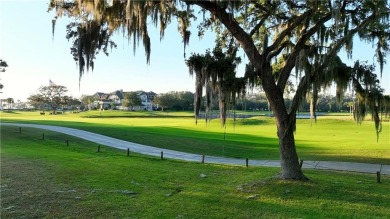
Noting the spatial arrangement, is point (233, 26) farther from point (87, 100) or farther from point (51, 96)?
point (87, 100)

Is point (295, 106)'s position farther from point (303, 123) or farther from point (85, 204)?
point (303, 123)

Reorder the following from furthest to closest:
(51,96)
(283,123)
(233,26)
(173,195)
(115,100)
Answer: (115,100)
(51,96)
(283,123)
(233,26)
(173,195)

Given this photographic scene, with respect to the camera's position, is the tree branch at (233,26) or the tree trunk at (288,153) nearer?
the tree branch at (233,26)

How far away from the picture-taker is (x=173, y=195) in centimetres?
1019

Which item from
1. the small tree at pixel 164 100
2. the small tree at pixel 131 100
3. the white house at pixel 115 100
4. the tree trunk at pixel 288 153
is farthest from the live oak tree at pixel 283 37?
the white house at pixel 115 100

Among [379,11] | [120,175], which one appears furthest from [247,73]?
[120,175]

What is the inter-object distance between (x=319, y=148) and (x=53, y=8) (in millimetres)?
23810

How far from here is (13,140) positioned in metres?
26.4

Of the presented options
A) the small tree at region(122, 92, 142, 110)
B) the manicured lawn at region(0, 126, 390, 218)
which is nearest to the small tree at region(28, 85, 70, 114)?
the small tree at region(122, 92, 142, 110)

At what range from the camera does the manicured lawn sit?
8398 millimetres

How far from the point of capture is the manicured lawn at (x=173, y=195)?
8398mm

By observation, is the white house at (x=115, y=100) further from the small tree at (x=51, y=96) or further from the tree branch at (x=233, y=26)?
the tree branch at (x=233, y=26)

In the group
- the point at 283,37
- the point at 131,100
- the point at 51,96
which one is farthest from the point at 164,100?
the point at 283,37

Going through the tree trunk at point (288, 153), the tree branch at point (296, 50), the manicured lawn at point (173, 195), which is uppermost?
the tree branch at point (296, 50)
